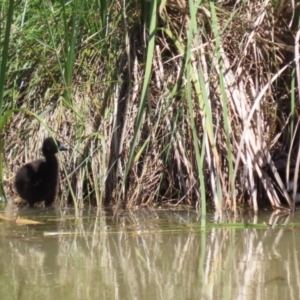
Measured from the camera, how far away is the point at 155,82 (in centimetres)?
502

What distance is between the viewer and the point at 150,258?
332cm

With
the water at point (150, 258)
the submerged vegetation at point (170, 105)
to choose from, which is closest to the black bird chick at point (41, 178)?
the submerged vegetation at point (170, 105)

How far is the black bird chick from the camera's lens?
5.13 meters

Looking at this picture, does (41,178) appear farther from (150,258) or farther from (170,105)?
(150,258)

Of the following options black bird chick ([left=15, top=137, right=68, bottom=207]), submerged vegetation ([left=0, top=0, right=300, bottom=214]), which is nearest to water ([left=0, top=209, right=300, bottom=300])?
submerged vegetation ([left=0, top=0, right=300, bottom=214])

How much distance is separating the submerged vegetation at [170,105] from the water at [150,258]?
1.33 feet

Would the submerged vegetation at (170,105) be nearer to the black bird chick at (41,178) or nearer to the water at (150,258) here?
Result: the black bird chick at (41,178)

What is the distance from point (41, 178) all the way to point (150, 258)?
Result: 2.03m

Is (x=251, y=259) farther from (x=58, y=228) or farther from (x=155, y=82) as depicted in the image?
(x=155, y=82)

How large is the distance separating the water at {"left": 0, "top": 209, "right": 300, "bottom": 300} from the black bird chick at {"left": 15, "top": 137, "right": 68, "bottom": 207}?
2.28 ft

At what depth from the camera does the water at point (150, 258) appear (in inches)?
110

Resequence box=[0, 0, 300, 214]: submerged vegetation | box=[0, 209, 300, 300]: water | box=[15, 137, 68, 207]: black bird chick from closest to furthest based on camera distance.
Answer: box=[0, 209, 300, 300]: water < box=[0, 0, 300, 214]: submerged vegetation < box=[15, 137, 68, 207]: black bird chick

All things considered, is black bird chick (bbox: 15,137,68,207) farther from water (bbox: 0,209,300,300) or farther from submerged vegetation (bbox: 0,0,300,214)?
water (bbox: 0,209,300,300)

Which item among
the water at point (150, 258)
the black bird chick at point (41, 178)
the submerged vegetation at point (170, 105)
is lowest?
the water at point (150, 258)
